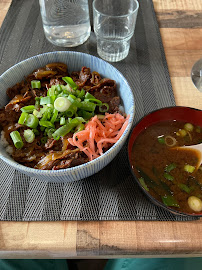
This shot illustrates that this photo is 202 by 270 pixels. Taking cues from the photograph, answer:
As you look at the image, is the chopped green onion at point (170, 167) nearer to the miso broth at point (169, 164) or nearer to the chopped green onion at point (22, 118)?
the miso broth at point (169, 164)

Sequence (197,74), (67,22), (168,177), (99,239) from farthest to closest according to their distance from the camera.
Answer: (67,22), (197,74), (168,177), (99,239)

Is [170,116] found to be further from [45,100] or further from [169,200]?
[45,100]

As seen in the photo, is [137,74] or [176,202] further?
[137,74]

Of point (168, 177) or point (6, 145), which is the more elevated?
point (6, 145)

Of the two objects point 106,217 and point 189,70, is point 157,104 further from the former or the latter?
point 106,217

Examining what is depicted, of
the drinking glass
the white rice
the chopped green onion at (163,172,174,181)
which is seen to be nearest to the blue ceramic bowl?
the white rice

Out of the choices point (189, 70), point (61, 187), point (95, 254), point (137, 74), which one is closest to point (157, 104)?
point (137, 74)

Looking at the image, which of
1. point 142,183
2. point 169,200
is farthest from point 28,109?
point 169,200
